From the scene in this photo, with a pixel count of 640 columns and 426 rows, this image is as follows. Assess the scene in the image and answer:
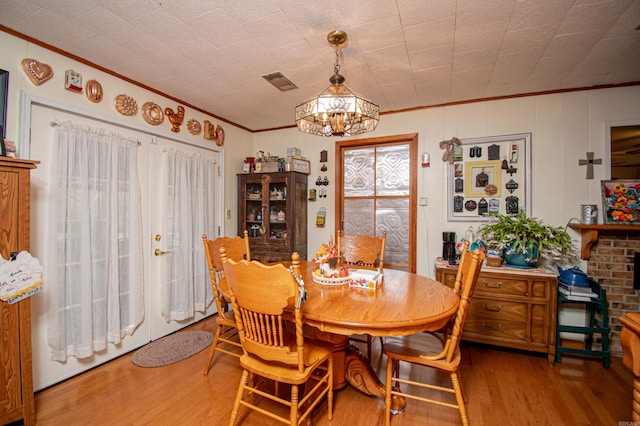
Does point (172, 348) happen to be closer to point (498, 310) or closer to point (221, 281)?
point (221, 281)

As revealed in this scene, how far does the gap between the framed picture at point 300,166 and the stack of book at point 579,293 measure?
2.98 meters

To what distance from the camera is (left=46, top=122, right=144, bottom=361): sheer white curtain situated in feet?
7.04

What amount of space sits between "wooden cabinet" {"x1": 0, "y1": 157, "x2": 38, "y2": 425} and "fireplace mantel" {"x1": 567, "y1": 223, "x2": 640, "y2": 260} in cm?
428

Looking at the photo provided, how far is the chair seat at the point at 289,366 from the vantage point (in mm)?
1433

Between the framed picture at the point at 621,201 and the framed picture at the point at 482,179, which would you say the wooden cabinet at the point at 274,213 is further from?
the framed picture at the point at 621,201

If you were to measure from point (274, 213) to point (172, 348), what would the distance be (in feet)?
6.22

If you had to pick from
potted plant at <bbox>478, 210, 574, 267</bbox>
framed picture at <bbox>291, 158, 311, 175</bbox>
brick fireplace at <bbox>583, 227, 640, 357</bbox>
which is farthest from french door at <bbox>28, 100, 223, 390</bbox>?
brick fireplace at <bbox>583, 227, 640, 357</bbox>

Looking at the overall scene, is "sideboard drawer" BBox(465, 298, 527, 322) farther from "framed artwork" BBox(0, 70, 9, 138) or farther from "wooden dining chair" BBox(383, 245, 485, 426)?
"framed artwork" BBox(0, 70, 9, 138)

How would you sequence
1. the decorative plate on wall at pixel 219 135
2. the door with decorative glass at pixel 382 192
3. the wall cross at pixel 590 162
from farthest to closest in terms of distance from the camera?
the decorative plate on wall at pixel 219 135, the door with decorative glass at pixel 382 192, the wall cross at pixel 590 162

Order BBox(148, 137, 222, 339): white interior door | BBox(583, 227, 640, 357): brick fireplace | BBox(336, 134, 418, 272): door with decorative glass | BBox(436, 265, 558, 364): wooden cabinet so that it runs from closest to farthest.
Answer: BBox(436, 265, 558, 364): wooden cabinet, BBox(583, 227, 640, 357): brick fireplace, BBox(148, 137, 222, 339): white interior door, BBox(336, 134, 418, 272): door with decorative glass

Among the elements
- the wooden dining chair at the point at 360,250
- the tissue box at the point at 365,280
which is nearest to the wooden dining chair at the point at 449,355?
the tissue box at the point at 365,280

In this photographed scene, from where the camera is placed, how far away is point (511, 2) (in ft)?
5.41

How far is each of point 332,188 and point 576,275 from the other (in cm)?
261

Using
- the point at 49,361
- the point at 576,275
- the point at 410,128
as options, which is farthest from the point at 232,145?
the point at 576,275
